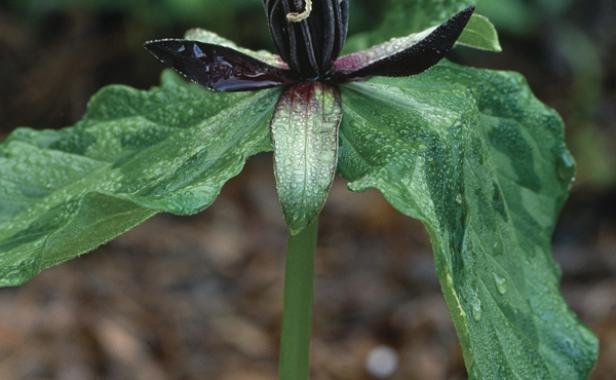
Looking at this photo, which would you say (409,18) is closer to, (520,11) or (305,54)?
(305,54)

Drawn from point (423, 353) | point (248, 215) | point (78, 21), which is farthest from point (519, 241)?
point (78, 21)

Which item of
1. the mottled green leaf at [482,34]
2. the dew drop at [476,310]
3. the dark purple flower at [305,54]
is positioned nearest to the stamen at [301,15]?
the dark purple flower at [305,54]

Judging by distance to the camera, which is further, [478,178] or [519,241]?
[519,241]

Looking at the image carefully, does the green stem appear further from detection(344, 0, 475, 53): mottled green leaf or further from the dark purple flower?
detection(344, 0, 475, 53): mottled green leaf

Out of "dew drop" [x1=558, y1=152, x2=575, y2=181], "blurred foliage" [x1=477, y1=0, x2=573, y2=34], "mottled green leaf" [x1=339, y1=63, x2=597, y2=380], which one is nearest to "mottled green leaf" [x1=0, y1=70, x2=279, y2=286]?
"mottled green leaf" [x1=339, y1=63, x2=597, y2=380]

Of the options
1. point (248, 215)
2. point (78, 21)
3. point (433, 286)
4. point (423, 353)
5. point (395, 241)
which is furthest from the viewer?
point (78, 21)

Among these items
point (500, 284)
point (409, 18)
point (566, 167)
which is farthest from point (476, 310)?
point (409, 18)

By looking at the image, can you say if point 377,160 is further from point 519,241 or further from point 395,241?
point 395,241
